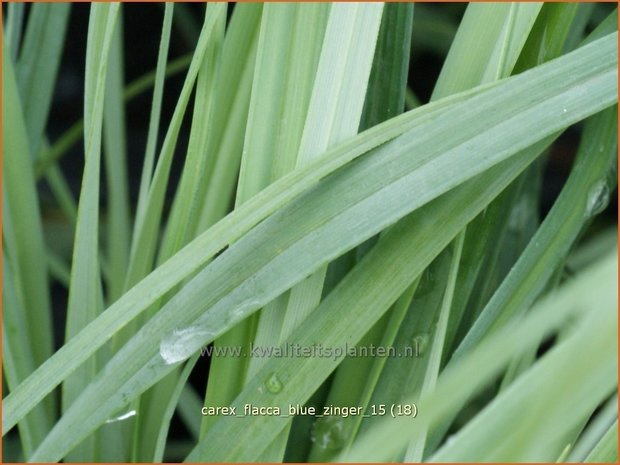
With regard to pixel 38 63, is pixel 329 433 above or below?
below

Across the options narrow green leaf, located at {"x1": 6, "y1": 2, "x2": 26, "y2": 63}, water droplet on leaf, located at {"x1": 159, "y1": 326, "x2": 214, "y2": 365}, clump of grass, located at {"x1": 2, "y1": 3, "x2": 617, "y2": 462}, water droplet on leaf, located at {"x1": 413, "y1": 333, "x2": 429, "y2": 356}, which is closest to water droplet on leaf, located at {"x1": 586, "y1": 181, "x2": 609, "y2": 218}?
clump of grass, located at {"x1": 2, "y1": 3, "x2": 617, "y2": 462}

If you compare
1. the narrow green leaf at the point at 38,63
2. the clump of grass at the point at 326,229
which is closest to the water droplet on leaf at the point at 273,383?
the clump of grass at the point at 326,229

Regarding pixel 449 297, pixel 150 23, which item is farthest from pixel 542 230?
pixel 150 23

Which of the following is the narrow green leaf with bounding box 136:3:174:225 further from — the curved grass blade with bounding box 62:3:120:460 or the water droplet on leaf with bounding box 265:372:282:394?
the water droplet on leaf with bounding box 265:372:282:394

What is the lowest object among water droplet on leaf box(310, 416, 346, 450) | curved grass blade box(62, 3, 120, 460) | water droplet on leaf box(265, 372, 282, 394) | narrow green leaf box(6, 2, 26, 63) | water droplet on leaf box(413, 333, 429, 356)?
water droplet on leaf box(310, 416, 346, 450)

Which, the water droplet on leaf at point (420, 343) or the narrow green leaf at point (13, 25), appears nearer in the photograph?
the water droplet on leaf at point (420, 343)

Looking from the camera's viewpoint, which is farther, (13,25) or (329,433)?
(13,25)

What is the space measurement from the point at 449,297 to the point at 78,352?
220 mm

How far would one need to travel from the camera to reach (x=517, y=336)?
250 mm

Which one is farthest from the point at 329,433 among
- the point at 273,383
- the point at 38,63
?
the point at 38,63

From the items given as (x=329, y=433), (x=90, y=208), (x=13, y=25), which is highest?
(x=13, y=25)

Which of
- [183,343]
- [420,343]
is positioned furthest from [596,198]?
[183,343]

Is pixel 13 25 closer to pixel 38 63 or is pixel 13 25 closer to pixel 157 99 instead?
pixel 38 63

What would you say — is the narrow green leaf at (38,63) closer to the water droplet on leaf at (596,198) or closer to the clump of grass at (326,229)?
the clump of grass at (326,229)
